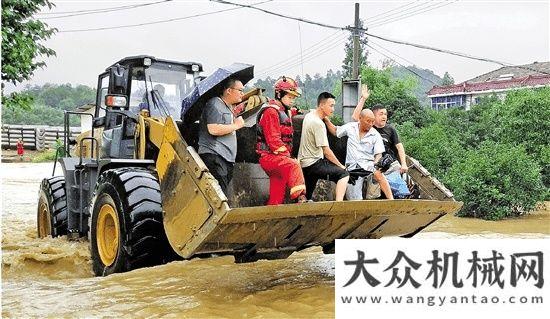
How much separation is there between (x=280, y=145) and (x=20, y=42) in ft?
21.2

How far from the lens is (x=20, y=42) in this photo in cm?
1059

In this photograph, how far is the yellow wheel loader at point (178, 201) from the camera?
17.7ft

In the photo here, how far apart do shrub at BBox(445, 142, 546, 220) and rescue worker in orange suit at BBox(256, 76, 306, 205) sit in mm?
10473

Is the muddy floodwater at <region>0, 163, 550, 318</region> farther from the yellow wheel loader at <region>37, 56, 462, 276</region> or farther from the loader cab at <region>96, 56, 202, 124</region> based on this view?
the loader cab at <region>96, 56, 202, 124</region>

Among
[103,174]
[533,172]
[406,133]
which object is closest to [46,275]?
[103,174]

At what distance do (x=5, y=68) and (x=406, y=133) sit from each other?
14.6 m

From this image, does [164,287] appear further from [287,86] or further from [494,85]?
[494,85]

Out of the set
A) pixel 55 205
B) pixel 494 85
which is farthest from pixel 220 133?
pixel 494 85

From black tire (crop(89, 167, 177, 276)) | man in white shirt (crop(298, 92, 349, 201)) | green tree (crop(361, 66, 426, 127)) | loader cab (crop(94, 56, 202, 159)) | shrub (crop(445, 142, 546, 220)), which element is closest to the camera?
black tire (crop(89, 167, 177, 276))

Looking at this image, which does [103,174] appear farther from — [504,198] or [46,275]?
[504,198]

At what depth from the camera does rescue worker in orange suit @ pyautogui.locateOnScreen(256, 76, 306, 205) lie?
5.95 m

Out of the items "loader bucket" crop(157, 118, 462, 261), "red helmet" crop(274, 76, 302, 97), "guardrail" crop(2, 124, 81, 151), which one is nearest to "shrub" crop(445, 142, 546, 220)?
"loader bucket" crop(157, 118, 462, 261)

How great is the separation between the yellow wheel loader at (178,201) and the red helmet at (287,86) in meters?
0.78

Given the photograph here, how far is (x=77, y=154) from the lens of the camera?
10.4 m
